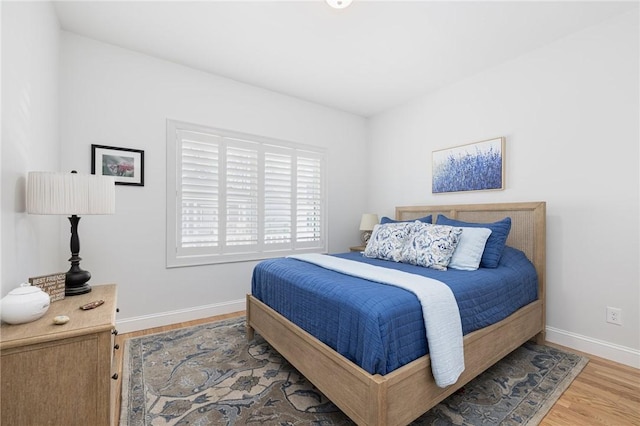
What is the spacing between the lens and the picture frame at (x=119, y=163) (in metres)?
2.56

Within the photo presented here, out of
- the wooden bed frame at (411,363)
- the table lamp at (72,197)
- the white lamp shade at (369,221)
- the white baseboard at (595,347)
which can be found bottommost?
the white baseboard at (595,347)

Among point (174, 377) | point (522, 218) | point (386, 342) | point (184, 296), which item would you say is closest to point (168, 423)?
point (174, 377)

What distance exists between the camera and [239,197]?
331 centimetres

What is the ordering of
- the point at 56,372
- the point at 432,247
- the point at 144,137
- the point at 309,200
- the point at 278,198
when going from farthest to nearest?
the point at 309,200, the point at 278,198, the point at 144,137, the point at 432,247, the point at 56,372

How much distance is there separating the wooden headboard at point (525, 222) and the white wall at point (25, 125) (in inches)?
137

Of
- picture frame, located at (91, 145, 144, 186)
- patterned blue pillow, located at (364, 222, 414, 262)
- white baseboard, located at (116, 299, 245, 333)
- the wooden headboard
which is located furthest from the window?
the wooden headboard

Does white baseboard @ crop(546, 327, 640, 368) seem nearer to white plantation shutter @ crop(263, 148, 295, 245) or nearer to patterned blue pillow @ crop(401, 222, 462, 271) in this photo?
patterned blue pillow @ crop(401, 222, 462, 271)

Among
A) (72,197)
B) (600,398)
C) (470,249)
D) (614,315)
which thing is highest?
(72,197)

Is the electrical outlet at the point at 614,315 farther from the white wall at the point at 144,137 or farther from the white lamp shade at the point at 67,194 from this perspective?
the white lamp shade at the point at 67,194

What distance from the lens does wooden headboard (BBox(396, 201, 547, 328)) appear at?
249cm

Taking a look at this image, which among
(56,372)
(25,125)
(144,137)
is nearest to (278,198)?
(144,137)

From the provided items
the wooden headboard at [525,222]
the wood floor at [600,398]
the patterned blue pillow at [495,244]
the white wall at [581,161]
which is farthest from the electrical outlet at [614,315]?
the patterned blue pillow at [495,244]

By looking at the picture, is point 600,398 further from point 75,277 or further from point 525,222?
point 75,277

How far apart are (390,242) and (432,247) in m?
0.43
